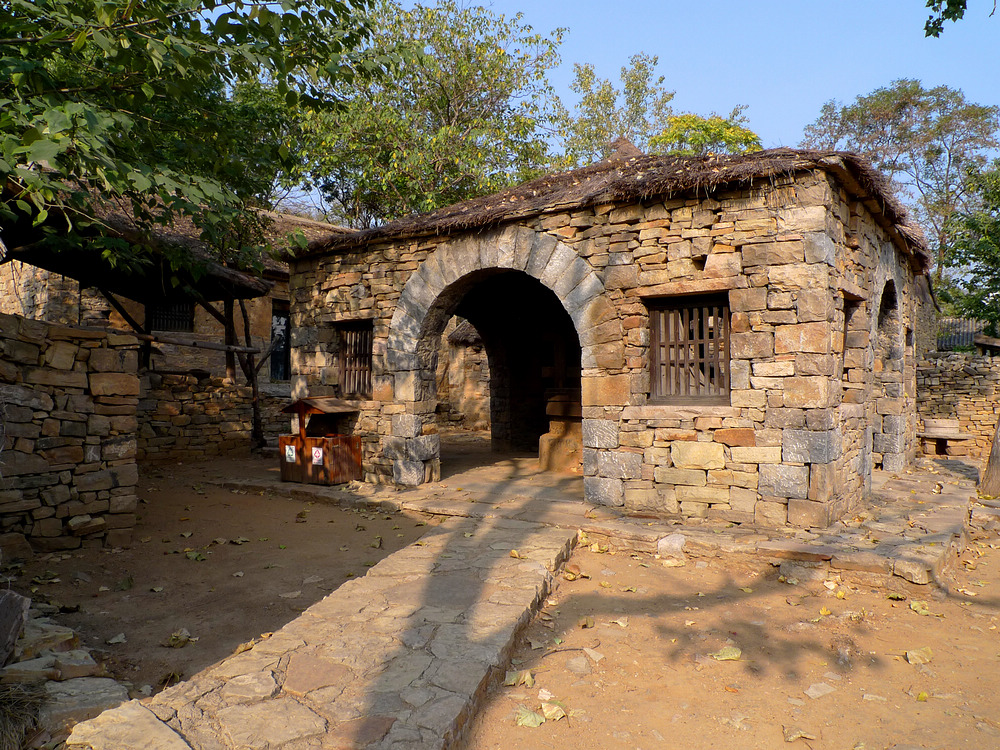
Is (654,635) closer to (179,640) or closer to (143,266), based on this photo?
(179,640)

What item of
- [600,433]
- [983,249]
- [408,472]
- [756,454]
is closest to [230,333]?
[408,472]

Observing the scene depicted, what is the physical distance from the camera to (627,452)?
615 cm

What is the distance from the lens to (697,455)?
576 cm

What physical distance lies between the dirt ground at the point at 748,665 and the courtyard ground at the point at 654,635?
0.01m

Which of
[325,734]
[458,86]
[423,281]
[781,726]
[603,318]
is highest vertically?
[458,86]

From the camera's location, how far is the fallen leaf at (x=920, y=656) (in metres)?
3.54

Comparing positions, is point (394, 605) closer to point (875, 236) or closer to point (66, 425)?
point (66, 425)

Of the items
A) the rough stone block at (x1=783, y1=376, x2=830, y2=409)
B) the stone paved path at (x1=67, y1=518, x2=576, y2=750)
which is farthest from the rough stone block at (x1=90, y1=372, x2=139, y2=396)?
the rough stone block at (x1=783, y1=376, x2=830, y2=409)

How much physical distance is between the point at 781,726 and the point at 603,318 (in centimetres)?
400

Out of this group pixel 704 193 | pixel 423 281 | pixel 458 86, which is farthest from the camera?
pixel 458 86

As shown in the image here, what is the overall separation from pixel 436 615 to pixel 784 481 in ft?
10.9

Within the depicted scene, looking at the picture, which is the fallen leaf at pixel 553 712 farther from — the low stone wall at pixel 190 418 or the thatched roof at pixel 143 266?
the low stone wall at pixel 190 418

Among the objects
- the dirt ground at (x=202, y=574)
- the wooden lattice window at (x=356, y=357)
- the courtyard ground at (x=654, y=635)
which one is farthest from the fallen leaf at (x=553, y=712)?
the wooden lattice window at (x=356, y=357)

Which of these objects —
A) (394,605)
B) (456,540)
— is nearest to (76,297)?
(456,540)
